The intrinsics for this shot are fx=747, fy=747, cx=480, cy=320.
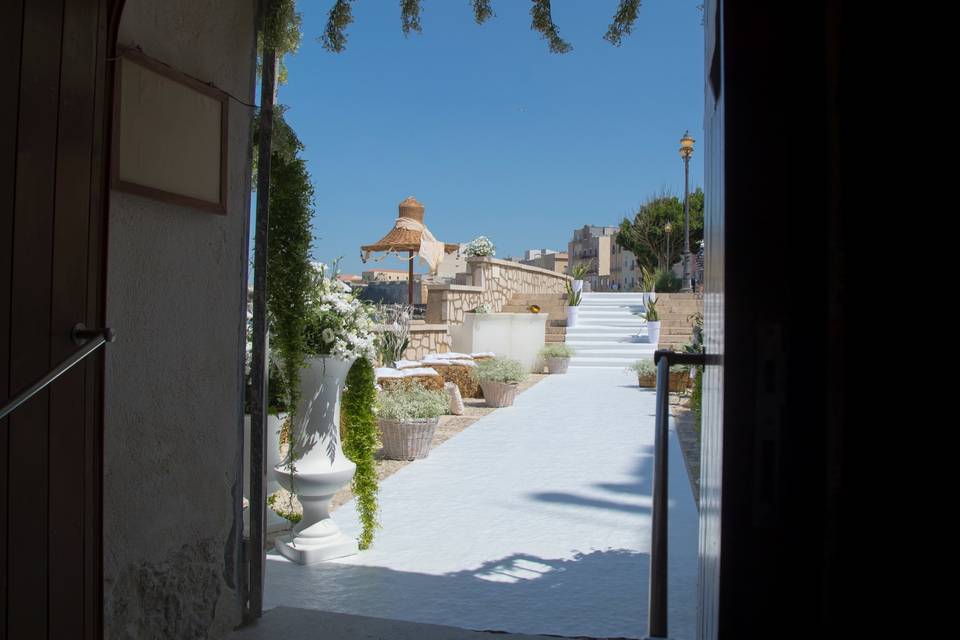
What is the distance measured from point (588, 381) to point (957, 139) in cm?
1100

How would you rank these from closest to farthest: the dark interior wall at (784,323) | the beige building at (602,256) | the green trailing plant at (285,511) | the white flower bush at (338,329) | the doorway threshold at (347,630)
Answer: the dark interior wall at (784,323) → the doorway threshold at (347,630) → the white flower bush at (338,329) → the green trailing plant at (285,511) → the beige building at (602,256)

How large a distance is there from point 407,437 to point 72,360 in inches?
174

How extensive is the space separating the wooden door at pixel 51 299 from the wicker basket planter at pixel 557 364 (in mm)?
11015

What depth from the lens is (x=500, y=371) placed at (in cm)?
886

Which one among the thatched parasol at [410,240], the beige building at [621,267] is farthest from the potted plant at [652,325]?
the beige building at [621,267]

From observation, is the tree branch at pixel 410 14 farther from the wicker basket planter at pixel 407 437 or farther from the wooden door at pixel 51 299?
the wicker basket planter at pixel 407 437

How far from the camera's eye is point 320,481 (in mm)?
3674

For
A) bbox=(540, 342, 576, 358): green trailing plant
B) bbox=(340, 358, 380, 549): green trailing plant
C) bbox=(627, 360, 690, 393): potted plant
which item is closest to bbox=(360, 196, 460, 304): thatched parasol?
bbox=(540, 342, 576, 358): green trailing plant

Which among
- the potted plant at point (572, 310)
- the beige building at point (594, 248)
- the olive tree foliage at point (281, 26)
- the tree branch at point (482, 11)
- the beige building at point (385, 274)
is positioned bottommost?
the potted plant at point (572, 310)

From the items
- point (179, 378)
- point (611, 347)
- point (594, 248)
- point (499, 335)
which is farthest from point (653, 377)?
point (594, 248)

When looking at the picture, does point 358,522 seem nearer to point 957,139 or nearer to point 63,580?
point 63,580

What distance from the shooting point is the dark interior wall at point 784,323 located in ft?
2.23

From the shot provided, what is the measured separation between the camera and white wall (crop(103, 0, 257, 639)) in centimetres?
223

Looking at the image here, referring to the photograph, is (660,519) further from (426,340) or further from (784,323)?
(426,340)
